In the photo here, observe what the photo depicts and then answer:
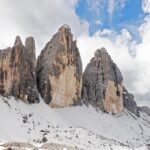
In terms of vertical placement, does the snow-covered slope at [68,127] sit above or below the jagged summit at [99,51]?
below

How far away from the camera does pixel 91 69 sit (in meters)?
186

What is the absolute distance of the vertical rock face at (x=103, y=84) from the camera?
176m

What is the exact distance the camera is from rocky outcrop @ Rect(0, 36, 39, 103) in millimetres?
138125

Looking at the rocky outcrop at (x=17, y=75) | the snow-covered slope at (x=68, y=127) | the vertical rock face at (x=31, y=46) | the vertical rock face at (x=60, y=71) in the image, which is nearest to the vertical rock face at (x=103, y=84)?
the snow-covered slope at (x=68, y=127)

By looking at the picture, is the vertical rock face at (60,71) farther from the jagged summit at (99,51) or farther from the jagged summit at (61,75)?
the jagged summit at (99,51)

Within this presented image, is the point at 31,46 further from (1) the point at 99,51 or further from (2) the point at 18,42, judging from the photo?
(1) the point at 99,51

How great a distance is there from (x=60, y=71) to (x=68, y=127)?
27.3 meters

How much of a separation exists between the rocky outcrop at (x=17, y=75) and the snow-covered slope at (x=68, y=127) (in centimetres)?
324

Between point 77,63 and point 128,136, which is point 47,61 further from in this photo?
point 128,136

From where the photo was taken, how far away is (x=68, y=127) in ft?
436

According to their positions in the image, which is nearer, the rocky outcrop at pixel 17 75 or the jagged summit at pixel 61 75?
the rocky outcrop at pixel 17 75

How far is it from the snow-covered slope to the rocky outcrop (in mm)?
3238

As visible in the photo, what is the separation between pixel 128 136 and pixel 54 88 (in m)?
33.1

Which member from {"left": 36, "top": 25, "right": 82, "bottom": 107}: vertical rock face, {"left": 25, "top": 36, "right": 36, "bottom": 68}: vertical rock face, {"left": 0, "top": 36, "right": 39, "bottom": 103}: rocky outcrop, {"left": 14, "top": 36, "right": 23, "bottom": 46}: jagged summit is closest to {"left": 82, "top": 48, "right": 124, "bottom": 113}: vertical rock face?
{"left": 36, "top": 25, "right": 82, "bottom": 107}: vertical rock face
